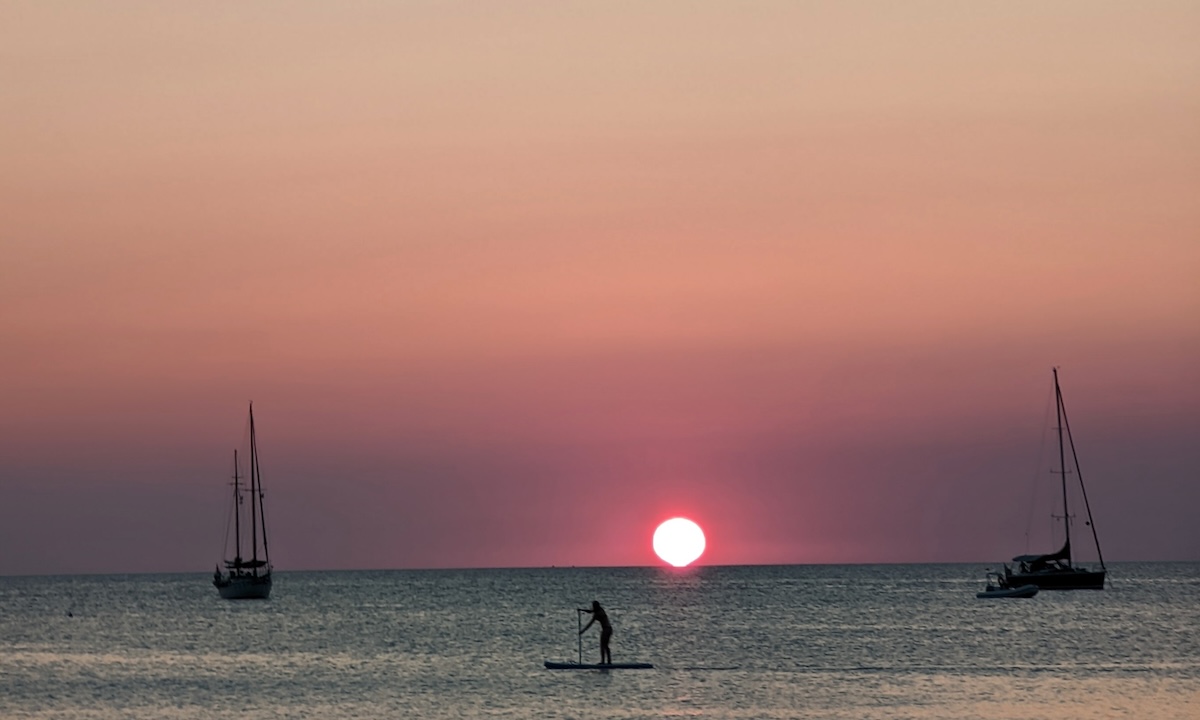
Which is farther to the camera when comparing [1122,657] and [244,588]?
[244,588]

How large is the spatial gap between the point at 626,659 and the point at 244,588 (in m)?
82.1

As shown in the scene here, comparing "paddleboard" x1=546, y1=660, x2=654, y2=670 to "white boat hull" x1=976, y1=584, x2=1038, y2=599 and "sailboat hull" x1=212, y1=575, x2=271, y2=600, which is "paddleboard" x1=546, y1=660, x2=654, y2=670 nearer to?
"white boat hull" x1=976, y1=584, x2=1038, y2=599

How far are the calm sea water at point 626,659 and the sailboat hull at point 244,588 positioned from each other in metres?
9.15

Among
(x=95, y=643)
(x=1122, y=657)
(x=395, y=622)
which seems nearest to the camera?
(x=1122, y=657)

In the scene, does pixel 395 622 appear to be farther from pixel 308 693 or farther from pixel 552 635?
pixel 308 693

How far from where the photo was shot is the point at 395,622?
118 metres

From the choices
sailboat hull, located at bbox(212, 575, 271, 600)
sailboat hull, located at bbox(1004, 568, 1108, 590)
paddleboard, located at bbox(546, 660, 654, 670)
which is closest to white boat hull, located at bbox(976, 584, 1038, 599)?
sailboat hull, located at bbox(1004, 568, 1108, 590)

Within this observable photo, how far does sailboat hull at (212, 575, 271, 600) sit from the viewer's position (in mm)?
150125

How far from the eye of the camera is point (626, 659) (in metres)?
75.3

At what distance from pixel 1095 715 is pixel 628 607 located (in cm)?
9930

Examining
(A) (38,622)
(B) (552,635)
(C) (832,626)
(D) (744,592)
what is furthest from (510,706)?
(D) (744,592)

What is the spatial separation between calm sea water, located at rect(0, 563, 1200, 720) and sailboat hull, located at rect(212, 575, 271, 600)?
9.15 metres

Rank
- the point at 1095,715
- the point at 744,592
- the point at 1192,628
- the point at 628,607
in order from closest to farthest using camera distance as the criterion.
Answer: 1. the point at 1095,715
2. the point at 1192,628
3. the point at 628,607
4. the point at 744,592

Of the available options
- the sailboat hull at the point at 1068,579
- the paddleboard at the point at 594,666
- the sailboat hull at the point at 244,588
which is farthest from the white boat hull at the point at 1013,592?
the paddleboard at the point at 594,666
